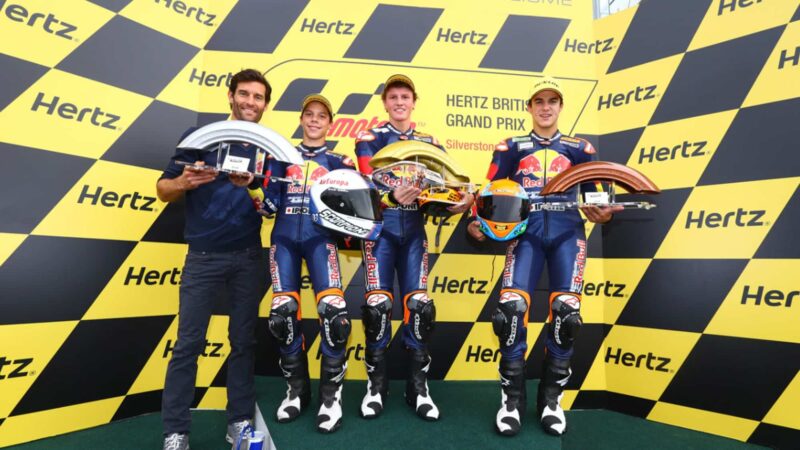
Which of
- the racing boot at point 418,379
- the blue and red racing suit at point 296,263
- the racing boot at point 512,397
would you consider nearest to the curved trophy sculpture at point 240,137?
the blue and red racing suit at point 296,263

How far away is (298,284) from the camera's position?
2.48 m

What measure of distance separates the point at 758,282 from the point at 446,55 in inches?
129

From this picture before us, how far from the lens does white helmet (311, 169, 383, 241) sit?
Answer: 219 cm

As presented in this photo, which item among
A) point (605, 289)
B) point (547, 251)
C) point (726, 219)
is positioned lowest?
point (605, 289)

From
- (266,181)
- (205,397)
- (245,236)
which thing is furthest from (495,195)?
(205,397)

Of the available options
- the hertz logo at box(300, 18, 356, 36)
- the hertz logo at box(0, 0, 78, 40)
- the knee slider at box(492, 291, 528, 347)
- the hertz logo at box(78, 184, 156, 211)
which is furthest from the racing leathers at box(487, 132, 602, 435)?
the hertz logo at box(0, 0, 78, 40)

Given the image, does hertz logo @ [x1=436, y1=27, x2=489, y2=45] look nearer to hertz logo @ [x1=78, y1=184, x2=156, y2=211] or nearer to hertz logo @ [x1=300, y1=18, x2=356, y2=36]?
hertz logo @ [x1=300, y1=18, x2=356, y2=36]

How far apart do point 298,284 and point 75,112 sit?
Answer: 2.15m

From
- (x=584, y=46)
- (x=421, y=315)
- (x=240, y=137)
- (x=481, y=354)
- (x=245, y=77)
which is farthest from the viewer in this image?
(x=584, y=46)

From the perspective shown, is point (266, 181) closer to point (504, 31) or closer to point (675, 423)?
point (504, 31)

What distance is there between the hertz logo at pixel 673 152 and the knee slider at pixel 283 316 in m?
3.39

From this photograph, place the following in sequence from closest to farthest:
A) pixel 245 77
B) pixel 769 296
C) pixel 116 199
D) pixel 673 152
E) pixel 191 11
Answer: pixel 245 77
pixel 769 296
pixel 116 199
pixel 673 152
pixel 191 11

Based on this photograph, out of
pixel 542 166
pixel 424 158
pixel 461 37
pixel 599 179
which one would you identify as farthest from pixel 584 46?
pixel 424 158

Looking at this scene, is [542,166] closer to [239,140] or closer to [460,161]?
[460,161]
